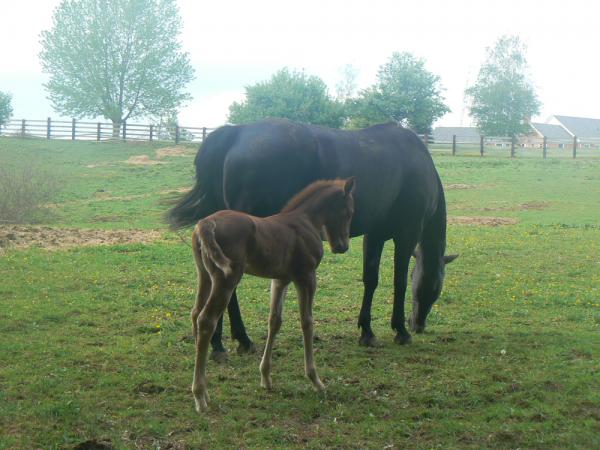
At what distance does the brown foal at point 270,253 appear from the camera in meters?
5.20

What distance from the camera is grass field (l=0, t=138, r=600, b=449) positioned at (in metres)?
4.91

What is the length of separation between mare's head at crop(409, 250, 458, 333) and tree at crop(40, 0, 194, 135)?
4231cm

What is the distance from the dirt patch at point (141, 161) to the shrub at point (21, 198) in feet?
44.6

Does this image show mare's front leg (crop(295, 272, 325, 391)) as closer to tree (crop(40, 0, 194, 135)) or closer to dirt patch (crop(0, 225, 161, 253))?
dirt patch (crop(0, 225, 161, 253))

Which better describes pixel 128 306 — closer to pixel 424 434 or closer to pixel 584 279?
pixel 424 434

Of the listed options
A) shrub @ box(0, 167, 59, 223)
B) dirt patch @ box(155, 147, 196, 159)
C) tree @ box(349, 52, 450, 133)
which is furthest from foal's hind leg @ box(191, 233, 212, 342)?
tree @ box(349, 52, 450, 133)

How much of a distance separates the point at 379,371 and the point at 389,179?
2305 mm

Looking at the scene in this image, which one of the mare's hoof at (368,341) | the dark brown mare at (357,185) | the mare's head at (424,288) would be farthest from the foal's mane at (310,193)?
the mare's head at (424,288)

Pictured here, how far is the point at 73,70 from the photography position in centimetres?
4703

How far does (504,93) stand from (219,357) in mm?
58466

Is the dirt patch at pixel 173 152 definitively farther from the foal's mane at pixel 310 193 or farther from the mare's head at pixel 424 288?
the foal's mane at pixel 310 193

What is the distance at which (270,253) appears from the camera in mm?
5500

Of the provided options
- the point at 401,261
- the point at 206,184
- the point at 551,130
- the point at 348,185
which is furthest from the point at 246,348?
the point at 551,130

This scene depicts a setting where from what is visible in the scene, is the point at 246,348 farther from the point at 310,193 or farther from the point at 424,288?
the point at 424,288
